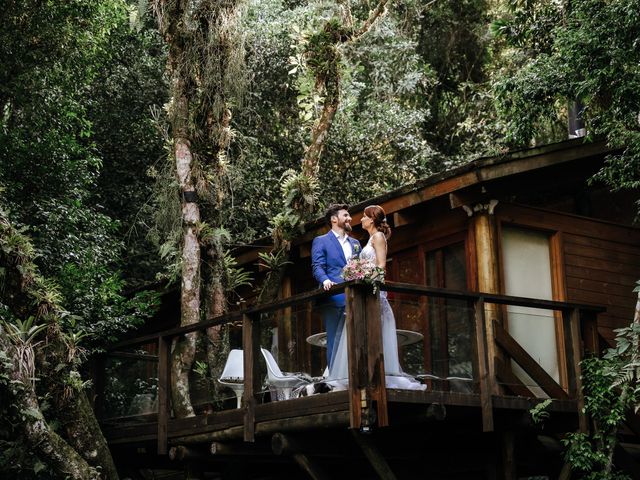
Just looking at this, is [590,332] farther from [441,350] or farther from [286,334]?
[286,334]

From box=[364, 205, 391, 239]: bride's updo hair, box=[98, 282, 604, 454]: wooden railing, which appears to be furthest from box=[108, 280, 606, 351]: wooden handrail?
box=[364, 205, 391, 239]: bride's updo hair

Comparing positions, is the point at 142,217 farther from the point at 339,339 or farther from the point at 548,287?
the point at 339,339

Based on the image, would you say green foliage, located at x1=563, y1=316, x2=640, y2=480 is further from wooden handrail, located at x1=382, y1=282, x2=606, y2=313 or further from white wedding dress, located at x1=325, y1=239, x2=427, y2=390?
white wedding dress, located at x1=325, y1=239, x2=427, y2=390

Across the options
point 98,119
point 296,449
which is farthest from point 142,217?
point 296,449

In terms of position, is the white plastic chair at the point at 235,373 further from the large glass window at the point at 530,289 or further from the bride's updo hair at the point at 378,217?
the large glass window at the point at 530,289

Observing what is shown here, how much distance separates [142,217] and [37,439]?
10182 millimetres

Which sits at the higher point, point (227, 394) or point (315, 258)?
point (315, 258)

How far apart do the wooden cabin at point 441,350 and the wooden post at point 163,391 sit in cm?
2

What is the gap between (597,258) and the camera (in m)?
12.1

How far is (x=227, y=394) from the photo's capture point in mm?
10539

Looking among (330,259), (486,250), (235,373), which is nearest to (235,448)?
(235,373)

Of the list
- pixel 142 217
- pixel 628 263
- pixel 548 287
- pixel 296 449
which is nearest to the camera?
pixel 296 449

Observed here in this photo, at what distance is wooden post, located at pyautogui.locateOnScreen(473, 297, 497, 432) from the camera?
29.4 feet

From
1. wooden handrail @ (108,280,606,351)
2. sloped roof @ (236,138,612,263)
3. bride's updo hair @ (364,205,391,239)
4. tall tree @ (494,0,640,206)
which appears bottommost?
wooden handrail @ (108,280,606,351)
